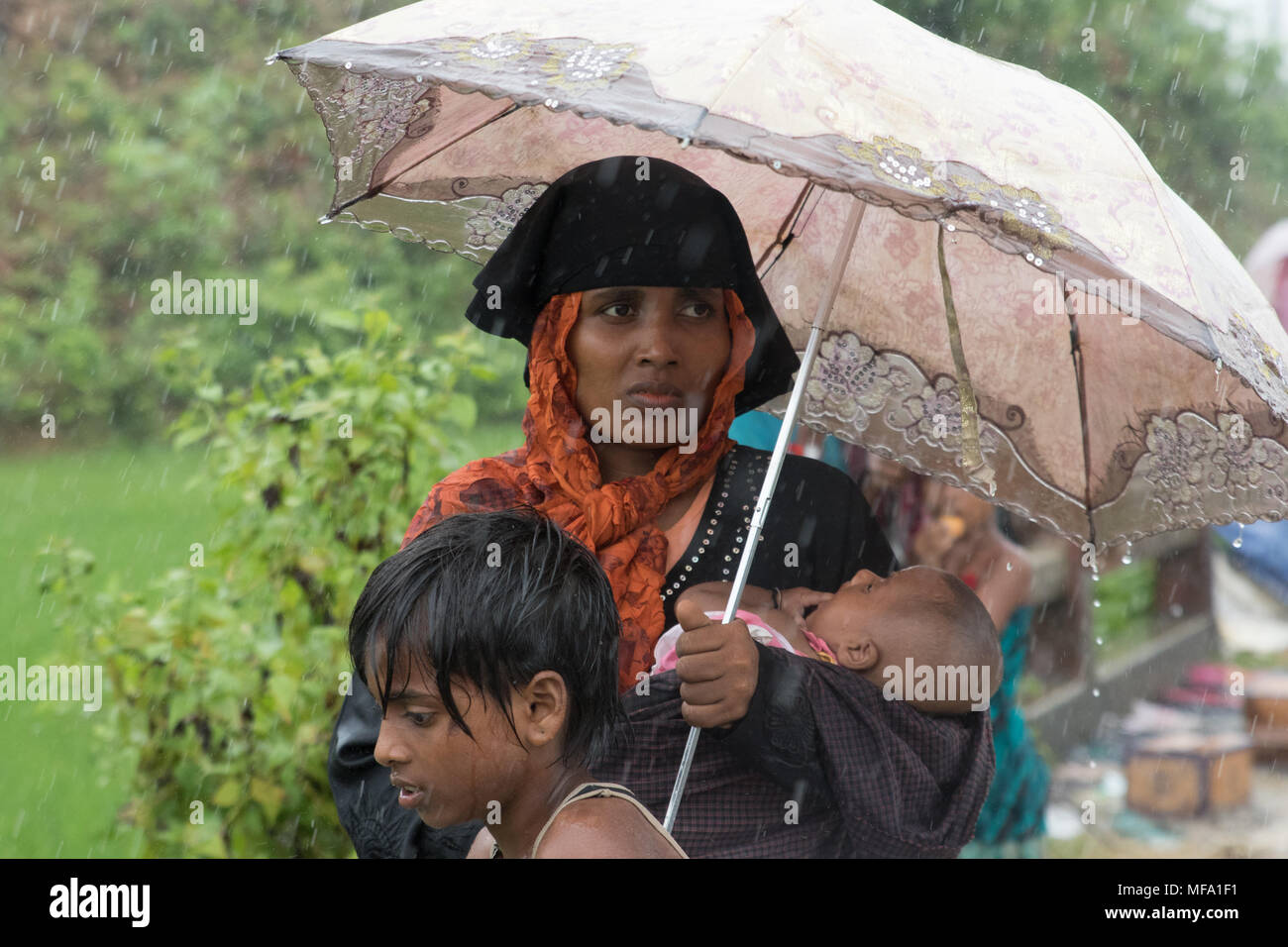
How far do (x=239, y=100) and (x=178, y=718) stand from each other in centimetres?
621

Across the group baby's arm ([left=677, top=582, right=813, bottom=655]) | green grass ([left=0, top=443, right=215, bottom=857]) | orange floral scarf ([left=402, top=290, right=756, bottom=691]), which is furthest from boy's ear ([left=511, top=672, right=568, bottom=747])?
green grass ([left=0, top=443, right=215, bottom=857])

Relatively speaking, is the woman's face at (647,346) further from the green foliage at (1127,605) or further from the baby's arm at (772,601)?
the green foliage at (1127,605)

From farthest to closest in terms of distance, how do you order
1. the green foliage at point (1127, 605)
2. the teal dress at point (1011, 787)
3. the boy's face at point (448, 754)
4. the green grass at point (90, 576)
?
1. the green foliage at point (1127, 605)
2. the green grass at point (90, 576)
3. the teal dress at point (1011, 787)
4. the boy's face at point (448, 754)

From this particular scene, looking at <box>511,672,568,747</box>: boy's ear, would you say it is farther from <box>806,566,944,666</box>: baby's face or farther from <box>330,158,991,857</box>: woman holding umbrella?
<box>806,566,944,666</box>: baby's face

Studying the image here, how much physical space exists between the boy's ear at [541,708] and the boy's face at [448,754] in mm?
24

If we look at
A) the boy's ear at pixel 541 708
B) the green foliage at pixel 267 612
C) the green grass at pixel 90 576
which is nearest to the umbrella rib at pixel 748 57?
the boy's ear at pixel 541 708

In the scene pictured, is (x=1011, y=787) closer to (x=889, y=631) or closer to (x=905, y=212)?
(x=889, y=631)

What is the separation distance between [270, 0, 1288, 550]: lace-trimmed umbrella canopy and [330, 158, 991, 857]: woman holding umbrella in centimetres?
22

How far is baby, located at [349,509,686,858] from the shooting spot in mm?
1966

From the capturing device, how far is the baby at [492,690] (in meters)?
1.97

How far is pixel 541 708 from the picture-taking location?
2018 mm

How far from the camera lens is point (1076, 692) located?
7348 millimetres

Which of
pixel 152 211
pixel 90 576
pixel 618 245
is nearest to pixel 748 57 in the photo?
pixel 618 245

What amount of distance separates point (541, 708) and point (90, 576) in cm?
274
